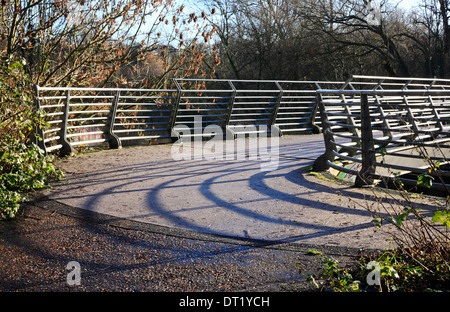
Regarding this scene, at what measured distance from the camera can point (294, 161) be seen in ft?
29.4

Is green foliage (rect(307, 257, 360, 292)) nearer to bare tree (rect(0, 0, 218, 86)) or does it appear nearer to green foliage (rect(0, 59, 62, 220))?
green foliage (rect(0, 59, 62, 220))

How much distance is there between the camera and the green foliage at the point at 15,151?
5258mm

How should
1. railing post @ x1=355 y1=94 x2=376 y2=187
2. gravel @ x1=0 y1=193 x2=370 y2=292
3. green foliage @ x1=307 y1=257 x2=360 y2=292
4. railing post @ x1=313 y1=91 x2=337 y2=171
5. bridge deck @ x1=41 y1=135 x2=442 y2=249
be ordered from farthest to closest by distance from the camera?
railing post @ x1=313 y1=91 x2=337 y2=171 < railing post @ x1=355 y1=94 x2=376 y2=187 < bridge deck @ x1=41 y1=135 x2=442 y2=249 < gravel @ x1=0 y1=193 x2=370 y2=292 < green foliage @ x1=307 y1=257 x2=360 y2=292

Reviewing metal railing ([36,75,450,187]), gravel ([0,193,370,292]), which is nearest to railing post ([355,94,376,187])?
metal railing ([36,75,450,187])

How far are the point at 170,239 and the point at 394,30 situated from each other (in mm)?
24284

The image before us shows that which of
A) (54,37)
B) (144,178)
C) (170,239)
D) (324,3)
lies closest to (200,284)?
(170,239)

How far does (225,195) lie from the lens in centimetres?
620

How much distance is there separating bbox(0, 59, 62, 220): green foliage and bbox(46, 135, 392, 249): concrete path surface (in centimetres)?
39

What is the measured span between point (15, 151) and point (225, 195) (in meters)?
2.62

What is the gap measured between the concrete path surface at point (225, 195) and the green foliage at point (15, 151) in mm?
394

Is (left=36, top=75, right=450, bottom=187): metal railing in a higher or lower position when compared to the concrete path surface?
higher

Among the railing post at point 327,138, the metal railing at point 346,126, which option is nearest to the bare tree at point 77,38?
the metal railing at point 346,126

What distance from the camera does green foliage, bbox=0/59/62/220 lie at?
5258 mm
